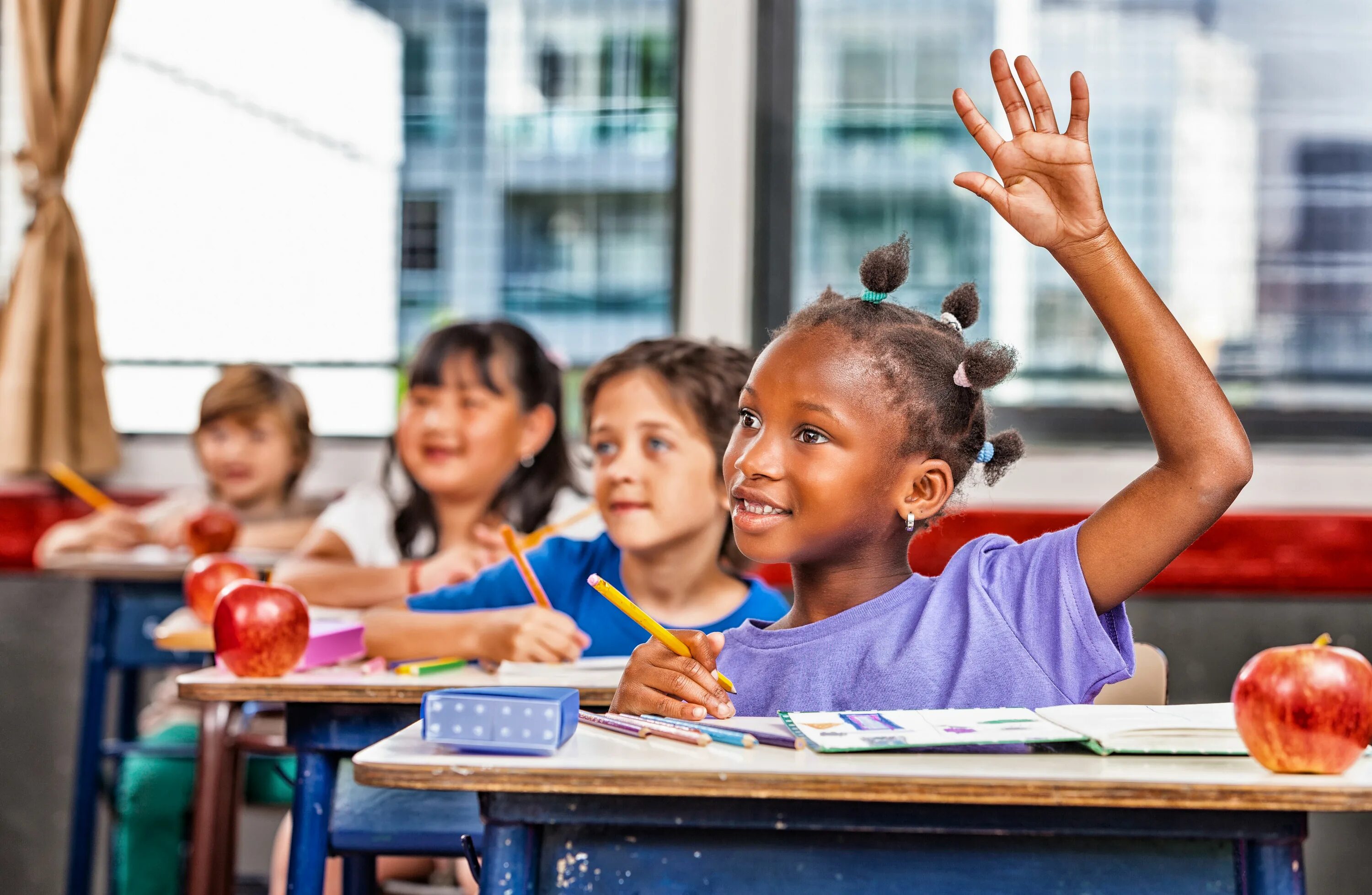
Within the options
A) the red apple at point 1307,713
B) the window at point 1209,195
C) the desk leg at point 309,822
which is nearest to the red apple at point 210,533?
the desk leg at point 309,822

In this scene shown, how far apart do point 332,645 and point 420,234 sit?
1.95m

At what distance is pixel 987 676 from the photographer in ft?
3.82

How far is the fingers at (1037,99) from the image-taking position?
44.6 inches

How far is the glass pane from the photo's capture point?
11.0ft

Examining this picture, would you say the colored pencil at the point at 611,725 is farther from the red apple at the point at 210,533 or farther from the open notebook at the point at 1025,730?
the red apple at the point at 210,533

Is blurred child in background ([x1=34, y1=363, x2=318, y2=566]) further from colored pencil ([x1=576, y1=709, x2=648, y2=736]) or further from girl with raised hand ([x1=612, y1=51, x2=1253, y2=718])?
colored pencil ([x1=576, y1=709, x2=648, y2=736])

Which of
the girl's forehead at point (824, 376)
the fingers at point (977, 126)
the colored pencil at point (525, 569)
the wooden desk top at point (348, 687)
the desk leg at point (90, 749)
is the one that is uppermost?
the fingers at point (977, 126)

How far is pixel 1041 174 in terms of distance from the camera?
1138 mm

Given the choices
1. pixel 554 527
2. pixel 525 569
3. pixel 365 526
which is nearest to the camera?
pixel 525 569

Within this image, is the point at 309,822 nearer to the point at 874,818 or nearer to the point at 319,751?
the point at 319,751

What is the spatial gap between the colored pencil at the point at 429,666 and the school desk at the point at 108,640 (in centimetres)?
107

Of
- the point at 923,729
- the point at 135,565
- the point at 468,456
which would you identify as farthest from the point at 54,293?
the point at 923,729

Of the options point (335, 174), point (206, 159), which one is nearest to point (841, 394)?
point (335, 174)

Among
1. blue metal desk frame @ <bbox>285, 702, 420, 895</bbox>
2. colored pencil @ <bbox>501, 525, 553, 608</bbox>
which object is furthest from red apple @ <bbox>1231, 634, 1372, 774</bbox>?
colored pencil @ <bbox>501, 525, 553, 608</bbox>
